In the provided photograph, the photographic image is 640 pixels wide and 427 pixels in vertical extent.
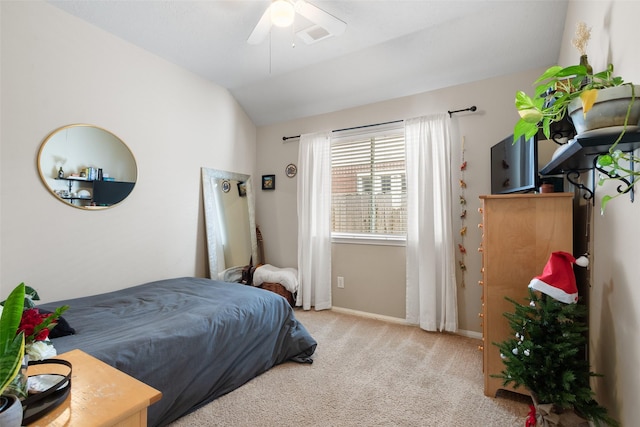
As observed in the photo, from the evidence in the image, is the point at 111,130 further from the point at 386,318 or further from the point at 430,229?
the point at 386,318

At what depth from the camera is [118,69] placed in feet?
8.65

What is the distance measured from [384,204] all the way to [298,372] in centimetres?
194

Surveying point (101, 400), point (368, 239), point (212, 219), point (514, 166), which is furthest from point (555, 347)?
point (212, 219)

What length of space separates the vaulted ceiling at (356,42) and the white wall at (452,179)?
134 mm

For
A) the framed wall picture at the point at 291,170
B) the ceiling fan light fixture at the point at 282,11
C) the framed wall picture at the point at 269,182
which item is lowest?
the framed wall picture at the point at 269,182

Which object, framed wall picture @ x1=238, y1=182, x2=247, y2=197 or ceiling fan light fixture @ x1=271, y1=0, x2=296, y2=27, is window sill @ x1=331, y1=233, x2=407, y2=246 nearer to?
framed wall picture @ x1=238, y1=182, x2=247, y2=197

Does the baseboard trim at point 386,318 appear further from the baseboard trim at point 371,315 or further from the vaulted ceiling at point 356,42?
the vaulted ceiling at point 356,42

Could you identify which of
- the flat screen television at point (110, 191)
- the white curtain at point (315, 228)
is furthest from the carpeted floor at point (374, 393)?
the flat screen television at point (110, 191)

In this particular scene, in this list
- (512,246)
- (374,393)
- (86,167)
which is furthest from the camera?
(86,167)

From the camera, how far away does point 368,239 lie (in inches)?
135

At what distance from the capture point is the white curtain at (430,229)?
2910 mm

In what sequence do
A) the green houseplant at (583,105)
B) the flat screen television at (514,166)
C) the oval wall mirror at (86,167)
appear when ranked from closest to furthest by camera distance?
the green houseplant at (583,105) < the flat screen television at (514,166) < the oval wall mirror at (86,167)

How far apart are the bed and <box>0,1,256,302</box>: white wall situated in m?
0.34

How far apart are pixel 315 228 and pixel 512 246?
2165 mm
